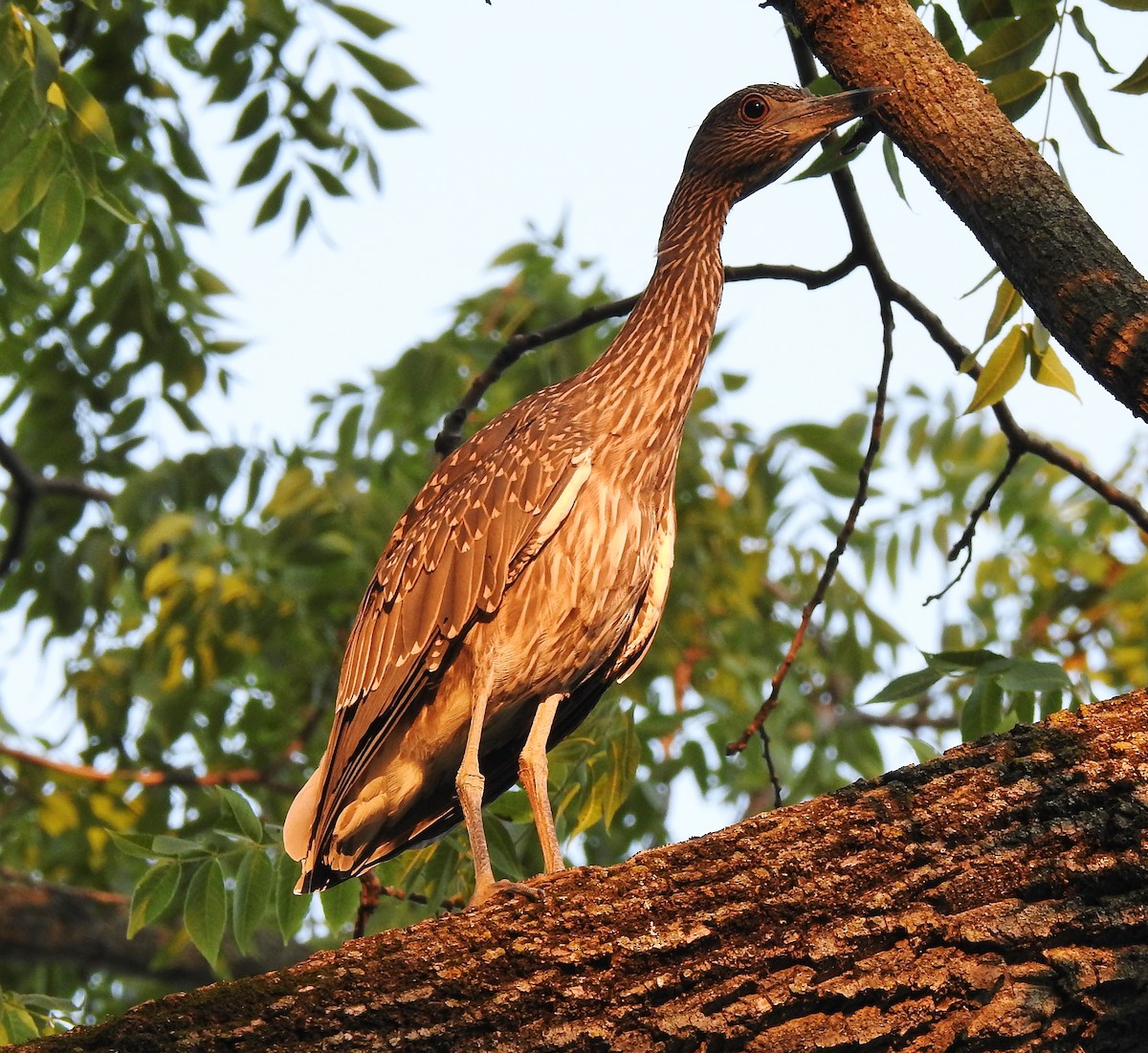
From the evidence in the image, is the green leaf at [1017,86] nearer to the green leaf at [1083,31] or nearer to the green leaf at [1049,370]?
the green leaf at [1083,31]

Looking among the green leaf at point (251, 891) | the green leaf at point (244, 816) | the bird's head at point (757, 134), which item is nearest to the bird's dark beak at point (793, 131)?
the bird's head at point (757, 134)

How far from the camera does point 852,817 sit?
2.45m

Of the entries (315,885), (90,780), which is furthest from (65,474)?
(315,885)

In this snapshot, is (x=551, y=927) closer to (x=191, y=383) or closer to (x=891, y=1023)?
(x=891, y=1023)

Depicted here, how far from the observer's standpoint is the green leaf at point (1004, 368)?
Answer: 3658 mm

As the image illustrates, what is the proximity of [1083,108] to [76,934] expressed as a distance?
5.82 meters

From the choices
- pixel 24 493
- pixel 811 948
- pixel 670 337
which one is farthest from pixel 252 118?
pixel 811 948

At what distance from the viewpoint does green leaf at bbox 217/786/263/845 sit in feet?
12.7

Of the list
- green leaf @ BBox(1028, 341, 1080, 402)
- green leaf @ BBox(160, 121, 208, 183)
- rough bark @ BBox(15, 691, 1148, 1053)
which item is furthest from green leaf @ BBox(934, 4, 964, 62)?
green leaf @ BBox(160, 121, 208, 183)

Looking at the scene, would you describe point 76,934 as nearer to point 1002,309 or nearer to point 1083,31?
point 1002,309

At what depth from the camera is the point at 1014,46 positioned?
11.2 feet

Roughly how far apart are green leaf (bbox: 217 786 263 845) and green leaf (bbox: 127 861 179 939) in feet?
0.66

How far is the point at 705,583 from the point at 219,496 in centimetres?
274

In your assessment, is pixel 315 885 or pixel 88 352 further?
pixel 88 352
